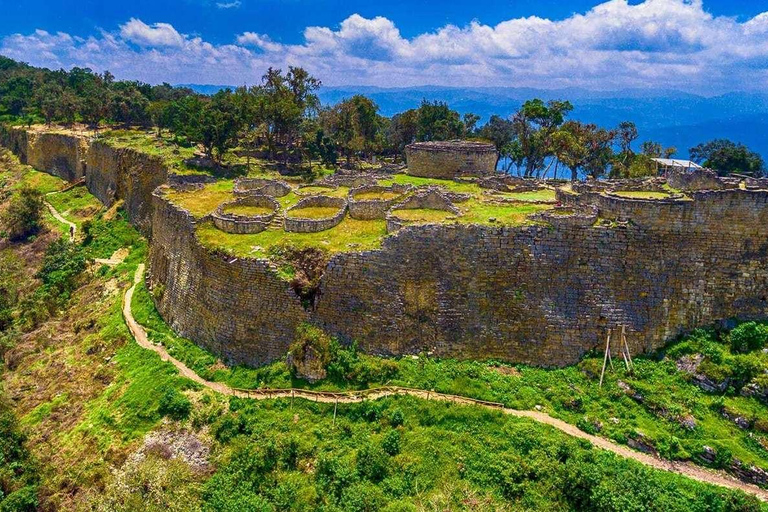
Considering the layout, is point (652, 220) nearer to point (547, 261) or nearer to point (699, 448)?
point (547, 261)

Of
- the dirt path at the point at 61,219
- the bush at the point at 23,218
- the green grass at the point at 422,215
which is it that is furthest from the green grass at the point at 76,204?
the green grass at the point at 422,215

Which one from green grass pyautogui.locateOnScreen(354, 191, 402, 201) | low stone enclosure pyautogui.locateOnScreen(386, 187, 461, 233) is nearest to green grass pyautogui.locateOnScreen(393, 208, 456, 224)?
low stone enclosure pyautogui.locateOnScreen(386, 187, 461, 233)

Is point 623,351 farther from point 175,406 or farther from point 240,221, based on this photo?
point 175,406

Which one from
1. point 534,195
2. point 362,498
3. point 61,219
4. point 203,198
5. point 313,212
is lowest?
point 362,498

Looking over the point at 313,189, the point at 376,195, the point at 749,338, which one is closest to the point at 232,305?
the point at 376,195

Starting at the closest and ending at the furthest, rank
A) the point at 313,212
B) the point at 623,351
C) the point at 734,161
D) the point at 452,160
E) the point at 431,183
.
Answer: the point at 623,351
the point at 313,212
the point at 431,183
the point at 452,160
the point at 734,161

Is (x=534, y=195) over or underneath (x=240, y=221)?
over
